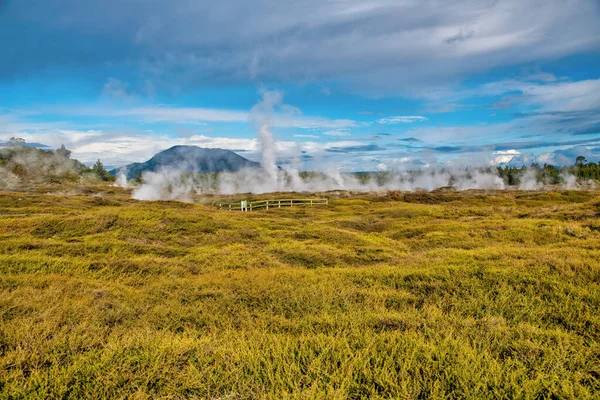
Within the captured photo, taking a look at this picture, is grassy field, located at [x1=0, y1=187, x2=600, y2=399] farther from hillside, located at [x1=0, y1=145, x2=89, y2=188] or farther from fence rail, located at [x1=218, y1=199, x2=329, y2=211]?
hillside, located at [x1=0, y1=145, x2=89, y2=188]

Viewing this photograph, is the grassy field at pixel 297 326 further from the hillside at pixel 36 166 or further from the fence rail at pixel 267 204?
the hillside at pixel 36 166

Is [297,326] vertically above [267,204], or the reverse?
[267,204]

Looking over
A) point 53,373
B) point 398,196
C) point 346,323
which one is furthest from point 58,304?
point 398,196

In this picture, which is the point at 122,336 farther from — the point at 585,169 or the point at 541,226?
the point at 585,169

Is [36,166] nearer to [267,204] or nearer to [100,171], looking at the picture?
[100,171]

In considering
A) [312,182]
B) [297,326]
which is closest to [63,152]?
[312,182]

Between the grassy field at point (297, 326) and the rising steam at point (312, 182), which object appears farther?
the rising steam at point (312, 182)

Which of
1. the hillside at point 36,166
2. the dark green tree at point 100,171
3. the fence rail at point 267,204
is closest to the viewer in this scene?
the fence rail at point 267,204

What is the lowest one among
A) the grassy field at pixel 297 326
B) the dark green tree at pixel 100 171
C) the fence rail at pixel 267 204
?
the grassy field at pixel 297 326

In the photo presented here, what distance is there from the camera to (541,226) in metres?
19.2

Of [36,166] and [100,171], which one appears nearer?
[36,166]

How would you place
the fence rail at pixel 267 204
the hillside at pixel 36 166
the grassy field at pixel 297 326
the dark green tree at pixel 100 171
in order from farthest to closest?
the dark green tree at pixel 100 171 → the hillside at pixel 36 166 → the fence rail at pixel 267 204 → the grassy field at pixel 297 326

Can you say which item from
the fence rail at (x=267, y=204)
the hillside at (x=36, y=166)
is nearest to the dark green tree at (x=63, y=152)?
the hillside at (x=36, y=166)

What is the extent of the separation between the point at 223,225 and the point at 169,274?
10.4 meters
